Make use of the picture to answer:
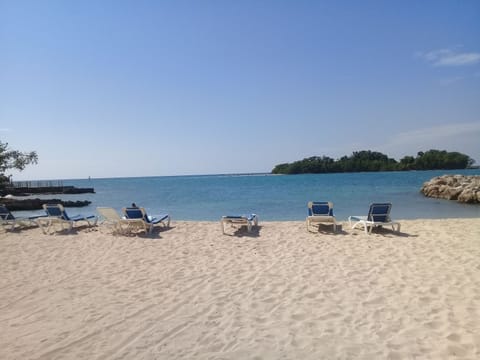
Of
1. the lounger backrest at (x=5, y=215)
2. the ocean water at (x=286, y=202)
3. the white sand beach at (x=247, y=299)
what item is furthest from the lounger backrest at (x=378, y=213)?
the lounger backrest at (x=5, y=215)

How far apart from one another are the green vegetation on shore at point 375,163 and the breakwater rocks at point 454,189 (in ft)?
235

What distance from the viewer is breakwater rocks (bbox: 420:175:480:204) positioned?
22.5 metres

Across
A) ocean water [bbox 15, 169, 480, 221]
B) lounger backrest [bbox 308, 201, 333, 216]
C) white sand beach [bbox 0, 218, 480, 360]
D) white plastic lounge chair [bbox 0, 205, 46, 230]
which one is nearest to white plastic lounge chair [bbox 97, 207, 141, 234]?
white sand beach [bbox 0, 218, 480, 360]

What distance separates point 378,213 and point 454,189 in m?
20.7

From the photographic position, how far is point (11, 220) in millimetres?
10633

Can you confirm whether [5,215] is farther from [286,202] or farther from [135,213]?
[286,202]

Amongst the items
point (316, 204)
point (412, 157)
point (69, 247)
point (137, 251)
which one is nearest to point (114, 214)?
point (69, 247)

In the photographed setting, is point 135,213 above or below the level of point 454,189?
below

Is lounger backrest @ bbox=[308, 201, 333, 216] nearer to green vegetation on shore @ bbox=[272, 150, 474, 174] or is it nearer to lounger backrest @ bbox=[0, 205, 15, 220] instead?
lounger backrest @ bbox=[0, 205, 15, 220]

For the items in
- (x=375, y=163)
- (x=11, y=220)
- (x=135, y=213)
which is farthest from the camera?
(x=375, y=163)

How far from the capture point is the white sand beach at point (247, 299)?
3.21 metres

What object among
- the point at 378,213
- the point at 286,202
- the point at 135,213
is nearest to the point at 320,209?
the point at 378,213

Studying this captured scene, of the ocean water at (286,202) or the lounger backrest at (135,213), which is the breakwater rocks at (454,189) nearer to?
the ocean water at (286,202)

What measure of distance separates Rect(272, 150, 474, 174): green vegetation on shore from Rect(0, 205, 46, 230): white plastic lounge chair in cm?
10306
